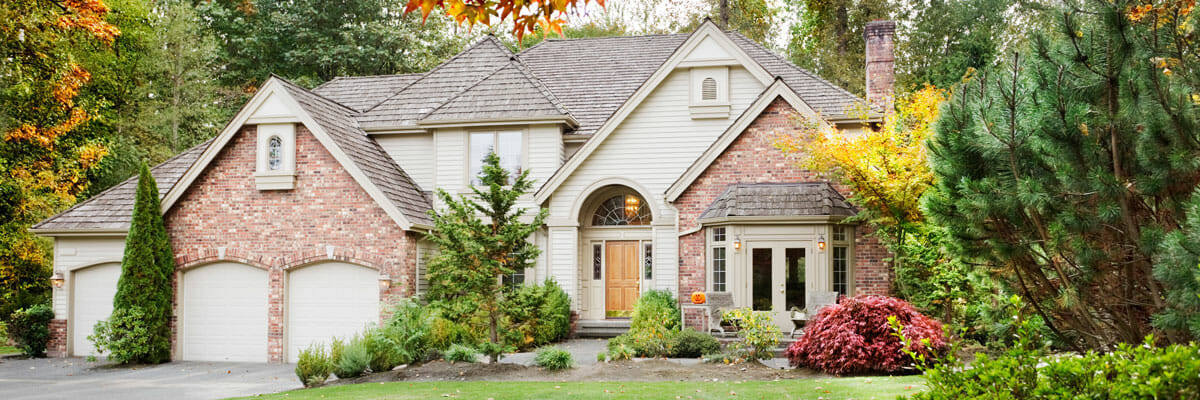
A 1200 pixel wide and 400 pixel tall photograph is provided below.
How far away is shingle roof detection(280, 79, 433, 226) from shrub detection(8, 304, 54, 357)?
6612 millimetres

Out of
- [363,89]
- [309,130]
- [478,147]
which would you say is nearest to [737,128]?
[478,147]

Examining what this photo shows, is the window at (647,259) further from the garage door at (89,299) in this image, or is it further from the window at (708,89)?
the garage door at (89,299)

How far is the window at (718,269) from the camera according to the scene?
1670cm

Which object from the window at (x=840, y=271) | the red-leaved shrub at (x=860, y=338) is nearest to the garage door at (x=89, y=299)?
the red-leaved shrub at (x=860, y=338)

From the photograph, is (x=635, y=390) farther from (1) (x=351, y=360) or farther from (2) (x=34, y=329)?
(2) (x=34, y=329)

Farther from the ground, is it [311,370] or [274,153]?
[274,153]

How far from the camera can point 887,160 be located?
14.9m

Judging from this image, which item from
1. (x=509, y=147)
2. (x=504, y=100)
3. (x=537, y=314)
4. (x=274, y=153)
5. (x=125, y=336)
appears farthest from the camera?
(x=509, y=147)

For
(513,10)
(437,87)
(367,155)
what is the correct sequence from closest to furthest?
(513,10)
(367,155)
(437,87)

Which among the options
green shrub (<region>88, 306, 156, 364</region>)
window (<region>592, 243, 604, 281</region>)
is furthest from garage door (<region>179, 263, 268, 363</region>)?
window (<region>592, 243, 604, 281</region>)

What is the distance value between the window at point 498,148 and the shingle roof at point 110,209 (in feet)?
19.9

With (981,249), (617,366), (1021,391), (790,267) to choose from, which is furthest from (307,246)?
(1021,391)

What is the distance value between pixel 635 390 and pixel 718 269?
6.66 m

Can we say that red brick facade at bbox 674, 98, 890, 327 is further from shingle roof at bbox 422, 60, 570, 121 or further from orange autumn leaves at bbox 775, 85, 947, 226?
shingle roof at bbox 422, 60, 570, 121
